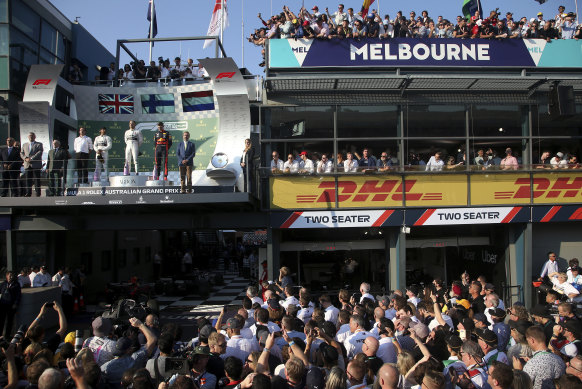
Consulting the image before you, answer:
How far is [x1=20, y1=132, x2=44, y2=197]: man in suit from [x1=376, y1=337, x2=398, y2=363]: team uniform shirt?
1100 cm

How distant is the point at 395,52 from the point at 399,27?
1029mm

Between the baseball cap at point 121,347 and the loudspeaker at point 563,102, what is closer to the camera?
the baseball cap at point 121,347

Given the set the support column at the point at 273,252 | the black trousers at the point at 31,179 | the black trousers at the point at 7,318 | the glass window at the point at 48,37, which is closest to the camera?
the black trousers at the point at 7,318

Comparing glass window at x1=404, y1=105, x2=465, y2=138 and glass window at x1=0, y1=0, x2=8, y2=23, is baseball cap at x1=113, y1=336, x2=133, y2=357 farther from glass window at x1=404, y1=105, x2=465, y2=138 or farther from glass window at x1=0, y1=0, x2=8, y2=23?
glass window at x1=0, y1=0, x2=8, y2=23

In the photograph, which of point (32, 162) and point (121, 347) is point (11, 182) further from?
point (121, 347)

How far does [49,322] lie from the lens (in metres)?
12.4

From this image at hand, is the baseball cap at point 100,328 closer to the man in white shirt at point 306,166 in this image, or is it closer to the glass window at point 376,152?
the man in white shirt at point 306,166

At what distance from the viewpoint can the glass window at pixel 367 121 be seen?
15031 mm

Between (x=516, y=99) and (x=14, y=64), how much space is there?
15696 millimetres

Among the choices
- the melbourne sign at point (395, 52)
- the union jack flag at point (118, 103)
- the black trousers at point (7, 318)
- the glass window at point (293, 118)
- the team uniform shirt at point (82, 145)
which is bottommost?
the black trousers at point (7, 318)

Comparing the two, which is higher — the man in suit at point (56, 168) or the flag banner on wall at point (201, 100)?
the flag banner on wall at point (201, 100)

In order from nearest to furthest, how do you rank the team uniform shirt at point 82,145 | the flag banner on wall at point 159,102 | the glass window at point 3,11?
the team uniform shirt at point 82,145 < the glass window at point 3,11 < the flag banner on wall at point 159,102

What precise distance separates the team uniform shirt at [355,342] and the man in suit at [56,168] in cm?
1022

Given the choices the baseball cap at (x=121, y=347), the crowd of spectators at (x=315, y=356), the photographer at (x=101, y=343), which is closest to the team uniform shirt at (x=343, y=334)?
the crowd of spectators at (x=315, y=356)
